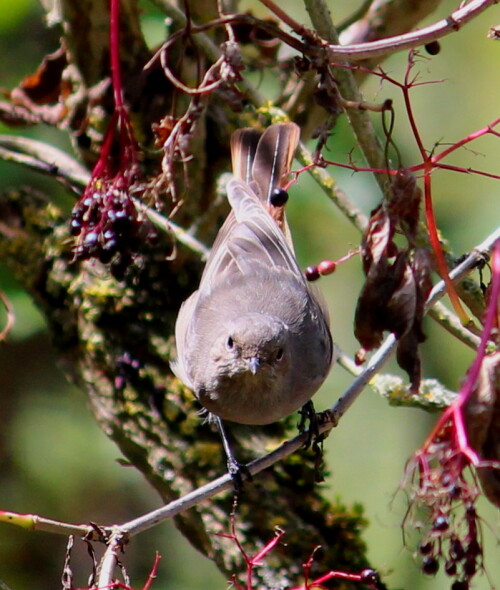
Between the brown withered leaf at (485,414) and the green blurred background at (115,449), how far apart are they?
3.73 meters

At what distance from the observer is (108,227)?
314cm

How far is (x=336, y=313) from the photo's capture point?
8.28 m

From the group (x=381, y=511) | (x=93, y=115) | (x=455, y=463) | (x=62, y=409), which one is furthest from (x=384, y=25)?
(x=381, y=511)

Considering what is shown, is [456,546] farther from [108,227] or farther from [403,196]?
[108,227]

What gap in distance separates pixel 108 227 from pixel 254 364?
1.02 metres

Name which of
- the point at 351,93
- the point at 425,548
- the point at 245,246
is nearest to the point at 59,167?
the point at 245,246

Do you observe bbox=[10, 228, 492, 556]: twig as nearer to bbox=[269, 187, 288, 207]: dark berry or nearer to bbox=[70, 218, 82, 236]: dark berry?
bbox=[269, 187, 288, 207]: dark berry

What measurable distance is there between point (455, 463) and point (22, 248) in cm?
350

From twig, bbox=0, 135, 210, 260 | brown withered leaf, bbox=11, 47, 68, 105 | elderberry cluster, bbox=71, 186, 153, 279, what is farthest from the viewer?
brown withered leaf, bbox=11, 47, 68, 105

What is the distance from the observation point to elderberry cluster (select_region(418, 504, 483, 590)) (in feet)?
6.62

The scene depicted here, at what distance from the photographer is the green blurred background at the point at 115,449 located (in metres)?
6.15

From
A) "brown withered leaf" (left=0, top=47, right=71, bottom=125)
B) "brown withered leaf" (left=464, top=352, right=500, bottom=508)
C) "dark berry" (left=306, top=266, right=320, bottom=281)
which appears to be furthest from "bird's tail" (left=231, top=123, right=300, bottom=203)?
"brown withered leaf" (left=464, top=352, right=500, bottom=508)

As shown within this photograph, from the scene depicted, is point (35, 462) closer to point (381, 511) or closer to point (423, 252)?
point (381, 511)

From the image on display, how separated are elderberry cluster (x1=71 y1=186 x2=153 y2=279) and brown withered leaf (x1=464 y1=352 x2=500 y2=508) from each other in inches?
61.6
